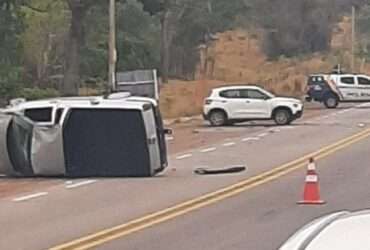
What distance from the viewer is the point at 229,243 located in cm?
1407

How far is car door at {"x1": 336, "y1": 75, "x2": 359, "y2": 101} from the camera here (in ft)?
209

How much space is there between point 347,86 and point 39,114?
133 feet

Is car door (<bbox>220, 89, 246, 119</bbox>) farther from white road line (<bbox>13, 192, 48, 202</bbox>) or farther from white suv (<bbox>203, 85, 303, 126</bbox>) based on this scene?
white road line (<bbox>13, 192, 48, 202</bbox>)

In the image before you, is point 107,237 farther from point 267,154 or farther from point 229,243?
point 267,154

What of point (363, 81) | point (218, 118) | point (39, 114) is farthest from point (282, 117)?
point (39, 114)

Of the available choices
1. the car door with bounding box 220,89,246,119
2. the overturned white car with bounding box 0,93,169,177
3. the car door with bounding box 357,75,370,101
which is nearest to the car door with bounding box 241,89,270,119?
the car door with bounding box 220,89,246,119

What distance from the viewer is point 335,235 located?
12.5ft

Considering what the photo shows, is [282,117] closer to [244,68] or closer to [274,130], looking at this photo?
[274,130]

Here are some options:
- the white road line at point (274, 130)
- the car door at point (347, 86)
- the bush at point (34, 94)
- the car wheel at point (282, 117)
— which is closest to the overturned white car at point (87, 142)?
the white road line at point (274, 130)

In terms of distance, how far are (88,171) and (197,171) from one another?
2191 millimetres

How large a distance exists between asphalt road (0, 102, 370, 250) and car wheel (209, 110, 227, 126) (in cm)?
1603

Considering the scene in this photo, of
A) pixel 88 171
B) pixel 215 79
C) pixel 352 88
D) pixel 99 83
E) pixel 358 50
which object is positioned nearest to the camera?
pixel 88 171

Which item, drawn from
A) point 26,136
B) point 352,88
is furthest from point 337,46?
point 26,136

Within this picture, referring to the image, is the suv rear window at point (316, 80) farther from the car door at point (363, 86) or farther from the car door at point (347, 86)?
the car door at point (363, 86)
